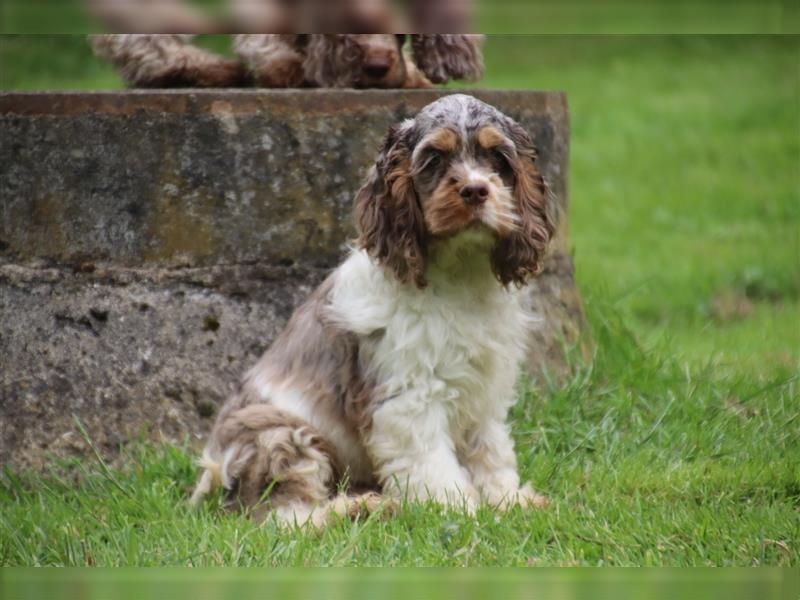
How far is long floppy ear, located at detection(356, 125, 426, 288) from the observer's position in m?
4.75

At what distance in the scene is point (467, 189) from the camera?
4523 mm

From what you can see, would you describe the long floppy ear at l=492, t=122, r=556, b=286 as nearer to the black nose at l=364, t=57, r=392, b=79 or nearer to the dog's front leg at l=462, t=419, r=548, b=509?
the dog's front leg at l=462, t=419, r=548, b=509

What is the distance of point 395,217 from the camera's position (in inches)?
188

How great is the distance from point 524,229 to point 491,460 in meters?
1.08

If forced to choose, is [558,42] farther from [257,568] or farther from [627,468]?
[257,568]

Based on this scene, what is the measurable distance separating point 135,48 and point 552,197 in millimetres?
2701

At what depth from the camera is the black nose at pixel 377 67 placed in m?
5.96

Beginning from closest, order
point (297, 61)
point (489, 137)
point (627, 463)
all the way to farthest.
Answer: point (489, 137)
point (627, 463)
point (297, 61)

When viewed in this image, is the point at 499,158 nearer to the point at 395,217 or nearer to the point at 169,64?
the point at 395,217

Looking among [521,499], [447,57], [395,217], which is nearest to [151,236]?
[395,217]

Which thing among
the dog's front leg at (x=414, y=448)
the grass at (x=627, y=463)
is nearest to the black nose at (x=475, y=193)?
the dog's front leg at (x=414, y=448)

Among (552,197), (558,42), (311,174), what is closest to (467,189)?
(552,197)

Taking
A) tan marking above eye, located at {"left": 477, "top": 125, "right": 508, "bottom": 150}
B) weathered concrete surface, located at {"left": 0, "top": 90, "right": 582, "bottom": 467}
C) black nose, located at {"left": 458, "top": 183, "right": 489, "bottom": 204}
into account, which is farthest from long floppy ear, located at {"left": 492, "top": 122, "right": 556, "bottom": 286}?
weathered concrete surface, located at {"left": 0, "top": 90, "right": 582, "bottom": 467}

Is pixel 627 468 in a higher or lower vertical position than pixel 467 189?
lower
